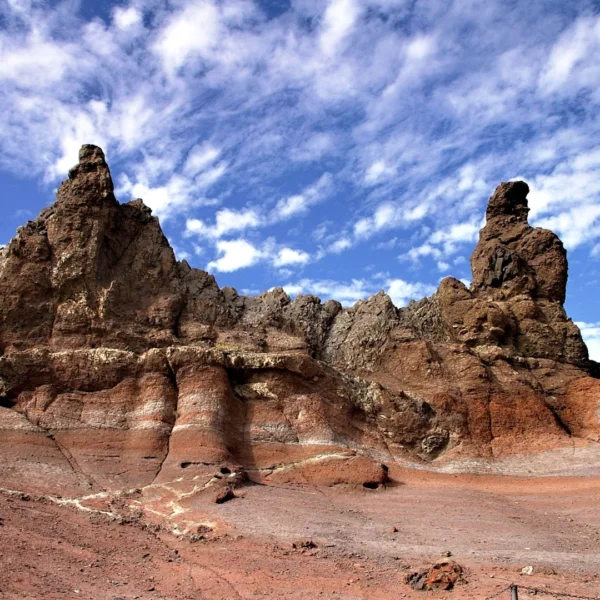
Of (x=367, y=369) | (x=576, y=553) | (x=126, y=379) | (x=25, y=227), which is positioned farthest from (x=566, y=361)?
(x=25, y=227)

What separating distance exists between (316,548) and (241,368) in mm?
14642

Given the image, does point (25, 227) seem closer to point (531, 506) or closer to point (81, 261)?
point (81, 261)

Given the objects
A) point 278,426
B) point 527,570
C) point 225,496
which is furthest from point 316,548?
point 278,426

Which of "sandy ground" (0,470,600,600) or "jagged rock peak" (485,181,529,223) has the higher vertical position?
"jagged rock peak" (485,181,529,223)

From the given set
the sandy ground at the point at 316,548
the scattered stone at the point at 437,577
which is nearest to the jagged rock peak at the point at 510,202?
the sandy ground at the point at 316,548

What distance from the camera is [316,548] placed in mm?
23594

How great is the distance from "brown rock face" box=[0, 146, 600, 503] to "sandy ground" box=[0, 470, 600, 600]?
268cm

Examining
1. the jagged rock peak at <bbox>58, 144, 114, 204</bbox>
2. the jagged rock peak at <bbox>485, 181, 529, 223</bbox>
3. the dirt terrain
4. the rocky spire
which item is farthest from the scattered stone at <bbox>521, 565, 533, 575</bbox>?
the jagged rock peak at <bbox>485, 181, 529, 223</bbox>

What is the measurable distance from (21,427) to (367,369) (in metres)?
20.4

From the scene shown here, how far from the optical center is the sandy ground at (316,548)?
65.3 feet

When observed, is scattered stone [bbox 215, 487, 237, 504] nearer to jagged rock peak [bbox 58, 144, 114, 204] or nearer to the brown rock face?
the brown rock face

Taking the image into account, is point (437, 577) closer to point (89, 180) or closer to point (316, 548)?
point (316, 548)

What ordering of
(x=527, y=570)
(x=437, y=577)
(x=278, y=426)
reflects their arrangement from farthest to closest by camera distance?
(x=278, y=426) < (x=527, y=570) < (x=437, y=577)

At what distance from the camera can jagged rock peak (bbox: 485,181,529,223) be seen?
51406 mm
